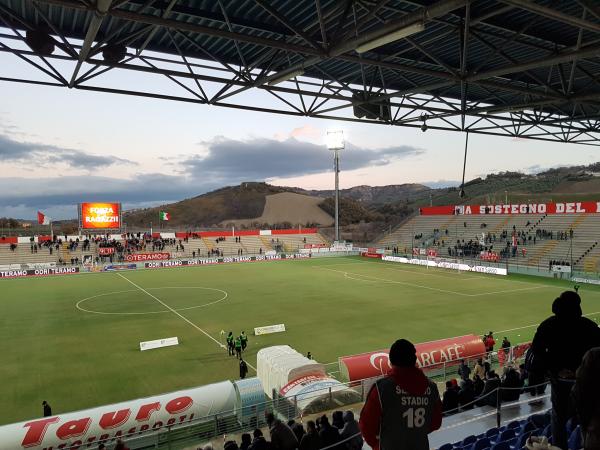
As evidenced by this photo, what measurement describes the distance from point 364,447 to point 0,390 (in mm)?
15024

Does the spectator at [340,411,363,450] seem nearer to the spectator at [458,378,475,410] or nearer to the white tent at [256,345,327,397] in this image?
the spectator at [458,378,475,410]

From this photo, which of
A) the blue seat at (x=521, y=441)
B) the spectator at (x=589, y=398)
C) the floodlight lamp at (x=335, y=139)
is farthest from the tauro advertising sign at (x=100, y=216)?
the spectator at (x=589, y=398)

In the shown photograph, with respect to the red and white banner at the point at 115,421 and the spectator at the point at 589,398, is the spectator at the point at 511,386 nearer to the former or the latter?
the red and white banner at the point at 115,421

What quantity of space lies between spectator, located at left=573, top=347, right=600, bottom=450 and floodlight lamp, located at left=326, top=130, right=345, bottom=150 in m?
61.8

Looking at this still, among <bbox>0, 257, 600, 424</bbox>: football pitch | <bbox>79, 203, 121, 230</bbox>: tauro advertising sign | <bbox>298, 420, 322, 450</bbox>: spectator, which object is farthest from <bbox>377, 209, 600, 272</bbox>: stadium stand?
<bbox>298, 420, 322, 450</bbox>: spectator

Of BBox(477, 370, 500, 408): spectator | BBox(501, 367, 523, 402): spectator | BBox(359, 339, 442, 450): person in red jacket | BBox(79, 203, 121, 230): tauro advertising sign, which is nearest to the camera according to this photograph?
BBox(359, 339, 442, 450): person in red jacket

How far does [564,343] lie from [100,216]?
2398 inches

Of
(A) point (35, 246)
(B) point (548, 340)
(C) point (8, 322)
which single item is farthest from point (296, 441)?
(A) point (35, 246)

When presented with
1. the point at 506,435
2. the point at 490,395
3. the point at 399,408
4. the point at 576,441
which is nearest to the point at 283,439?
the point at 506,435

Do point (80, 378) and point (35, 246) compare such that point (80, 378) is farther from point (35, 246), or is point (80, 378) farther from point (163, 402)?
point (35, 246)

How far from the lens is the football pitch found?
1723 cm

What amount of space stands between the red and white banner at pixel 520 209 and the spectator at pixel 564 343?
57.5 meters

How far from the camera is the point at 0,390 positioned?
16.2 meters

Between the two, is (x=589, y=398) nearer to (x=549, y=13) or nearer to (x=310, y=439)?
(x=310, y=439)
